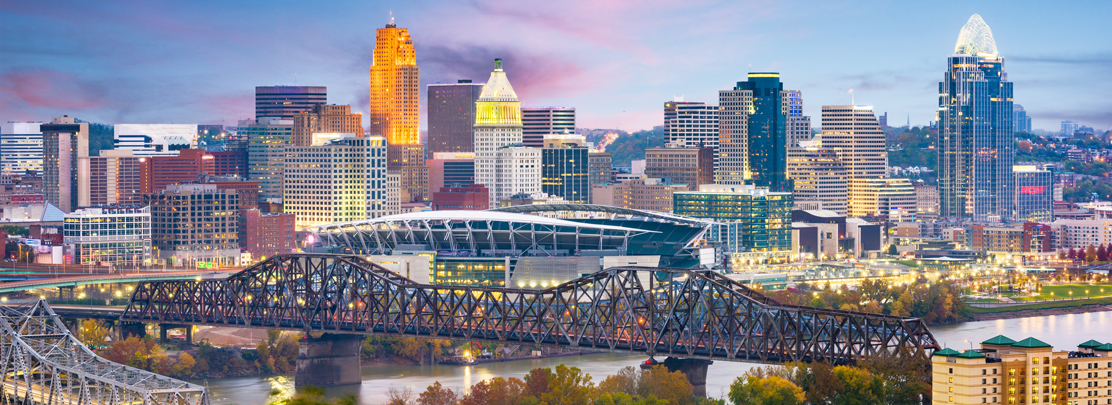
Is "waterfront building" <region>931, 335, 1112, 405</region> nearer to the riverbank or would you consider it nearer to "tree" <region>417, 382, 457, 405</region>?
"tree" <region>417, 382, 457, 405</region>

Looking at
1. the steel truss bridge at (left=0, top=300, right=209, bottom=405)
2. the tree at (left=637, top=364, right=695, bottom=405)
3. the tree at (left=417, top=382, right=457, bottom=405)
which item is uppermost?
the steel truss bridge at (left=0, top=300, right=209, bottom=405)

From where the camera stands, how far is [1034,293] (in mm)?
171125

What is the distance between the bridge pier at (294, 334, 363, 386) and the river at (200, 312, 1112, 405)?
3.77 ft

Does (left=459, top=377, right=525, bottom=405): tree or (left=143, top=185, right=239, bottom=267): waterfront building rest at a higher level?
(left=143, top=185, right=239, bottom=267): waterfront building

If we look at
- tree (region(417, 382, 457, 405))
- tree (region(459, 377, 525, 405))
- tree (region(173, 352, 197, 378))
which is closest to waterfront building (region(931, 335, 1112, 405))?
tree (region(459, 377, 525, 405))

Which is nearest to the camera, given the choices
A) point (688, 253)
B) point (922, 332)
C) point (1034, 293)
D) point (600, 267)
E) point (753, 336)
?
point (922, 332)

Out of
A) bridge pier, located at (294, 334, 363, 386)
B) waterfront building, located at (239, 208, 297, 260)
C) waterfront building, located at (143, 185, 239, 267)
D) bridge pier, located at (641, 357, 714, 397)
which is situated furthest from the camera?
waterfront building, located at (239, 208, 297, 260)

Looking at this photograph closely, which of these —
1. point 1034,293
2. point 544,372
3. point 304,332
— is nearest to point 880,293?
point 1034,293

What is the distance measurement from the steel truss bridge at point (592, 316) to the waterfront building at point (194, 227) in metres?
62.5

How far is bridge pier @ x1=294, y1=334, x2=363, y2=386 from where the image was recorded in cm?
10669

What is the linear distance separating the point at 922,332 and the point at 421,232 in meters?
60.0

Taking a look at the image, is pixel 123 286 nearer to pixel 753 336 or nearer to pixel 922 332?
pixel 753 336

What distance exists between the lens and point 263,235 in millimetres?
190500

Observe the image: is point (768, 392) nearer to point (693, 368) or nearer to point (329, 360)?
point (693, 368)
